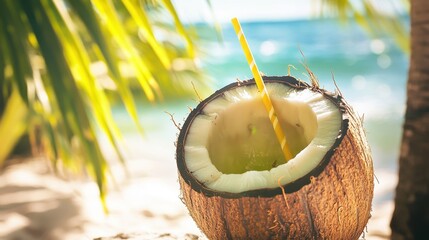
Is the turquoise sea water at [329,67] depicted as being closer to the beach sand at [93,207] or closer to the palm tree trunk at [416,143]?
the beach sand at [93,207]

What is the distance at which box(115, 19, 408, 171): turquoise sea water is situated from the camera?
673 cm

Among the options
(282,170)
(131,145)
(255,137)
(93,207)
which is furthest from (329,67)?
(282,170)

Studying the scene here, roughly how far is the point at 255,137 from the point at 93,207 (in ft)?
6.37

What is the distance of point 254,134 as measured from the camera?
1829 mm

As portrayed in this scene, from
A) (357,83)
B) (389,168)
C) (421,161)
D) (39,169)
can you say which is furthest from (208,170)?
(357,83)

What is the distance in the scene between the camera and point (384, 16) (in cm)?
336

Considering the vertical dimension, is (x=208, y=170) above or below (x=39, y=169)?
below

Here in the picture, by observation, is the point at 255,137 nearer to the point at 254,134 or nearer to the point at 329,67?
the point at 254,134

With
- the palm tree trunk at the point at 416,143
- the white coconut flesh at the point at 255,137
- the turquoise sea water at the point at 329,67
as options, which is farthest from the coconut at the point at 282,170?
the turquoise sea water at the point at 329,67

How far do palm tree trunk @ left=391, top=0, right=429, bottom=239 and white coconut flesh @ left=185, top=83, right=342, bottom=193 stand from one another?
0.22 meters

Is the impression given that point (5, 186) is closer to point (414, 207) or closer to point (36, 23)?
point (36, 23)

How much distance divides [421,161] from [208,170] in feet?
2.00

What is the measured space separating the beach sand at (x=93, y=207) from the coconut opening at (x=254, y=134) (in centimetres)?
38

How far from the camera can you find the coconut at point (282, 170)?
1466mm
